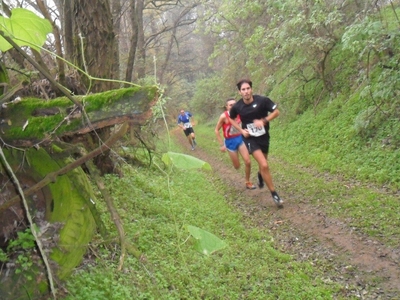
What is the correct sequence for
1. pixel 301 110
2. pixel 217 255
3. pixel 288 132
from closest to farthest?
pixel 217 255, pixel 288 132, pixel 301 110

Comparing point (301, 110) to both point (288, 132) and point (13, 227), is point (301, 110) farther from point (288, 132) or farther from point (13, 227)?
point (13, 227)

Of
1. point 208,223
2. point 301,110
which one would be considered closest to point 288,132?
point 301,110

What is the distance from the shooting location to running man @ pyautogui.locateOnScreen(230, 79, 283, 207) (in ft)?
23.5

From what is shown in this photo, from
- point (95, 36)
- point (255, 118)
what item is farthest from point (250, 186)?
point (95, 36)

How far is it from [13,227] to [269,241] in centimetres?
372

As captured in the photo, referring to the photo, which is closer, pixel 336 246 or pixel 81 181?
pixel 81 181

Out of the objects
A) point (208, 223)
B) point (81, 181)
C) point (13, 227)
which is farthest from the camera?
point (208, 223)

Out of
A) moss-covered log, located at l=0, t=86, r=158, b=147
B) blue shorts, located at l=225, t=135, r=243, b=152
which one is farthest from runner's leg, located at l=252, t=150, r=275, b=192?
moss-covered log, located at l=0, t=86, r=158, b=147

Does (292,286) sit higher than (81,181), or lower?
lower

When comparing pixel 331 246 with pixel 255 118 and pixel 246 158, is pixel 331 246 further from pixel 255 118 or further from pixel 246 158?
pixel 246 158

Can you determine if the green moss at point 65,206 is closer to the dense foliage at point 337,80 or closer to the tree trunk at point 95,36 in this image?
the tree trunk at point 95,36

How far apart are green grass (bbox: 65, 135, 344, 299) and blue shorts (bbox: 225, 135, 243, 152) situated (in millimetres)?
2127

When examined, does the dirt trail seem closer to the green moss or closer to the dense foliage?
the dense foliage

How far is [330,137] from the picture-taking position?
37.4ft
